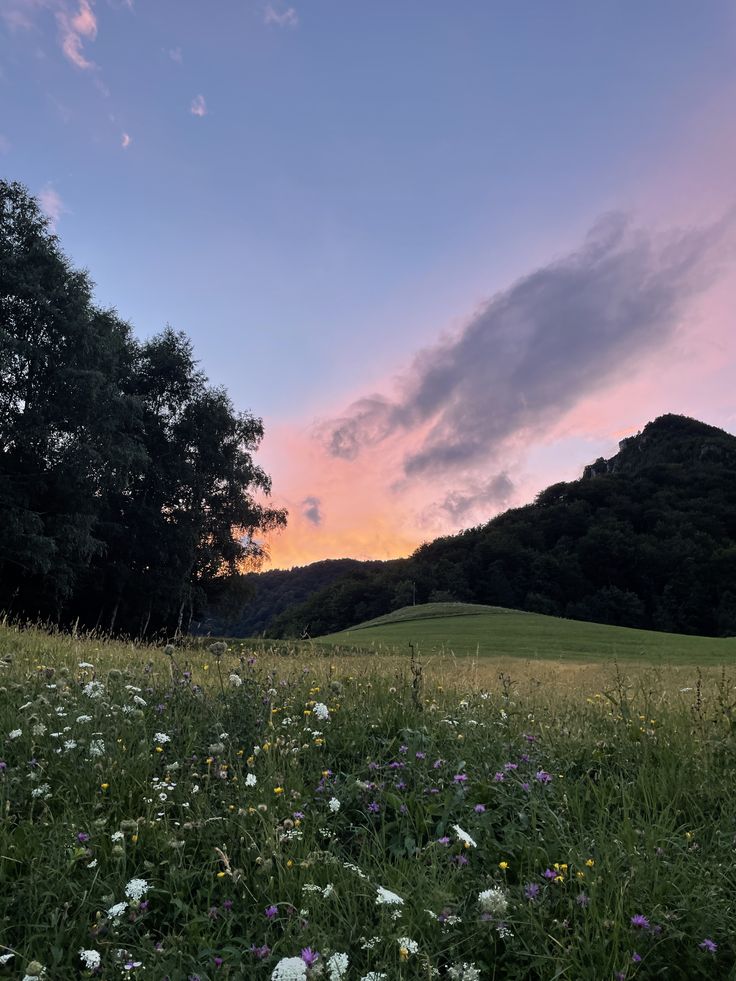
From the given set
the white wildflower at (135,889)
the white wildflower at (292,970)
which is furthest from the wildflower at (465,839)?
the white wildflower at (135,889)

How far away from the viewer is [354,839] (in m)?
3.42

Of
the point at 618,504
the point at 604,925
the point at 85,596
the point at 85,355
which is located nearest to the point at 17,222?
the point at 85,355

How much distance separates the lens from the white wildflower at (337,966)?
2.17 metres

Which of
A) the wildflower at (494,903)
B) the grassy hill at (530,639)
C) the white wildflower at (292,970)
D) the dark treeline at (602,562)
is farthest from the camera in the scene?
the dark treeline at (602,562)

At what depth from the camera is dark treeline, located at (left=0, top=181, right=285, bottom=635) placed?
29484 millimetres

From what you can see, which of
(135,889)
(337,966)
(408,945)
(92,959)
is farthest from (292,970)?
(135,889)

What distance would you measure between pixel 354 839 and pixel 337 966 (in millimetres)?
1253

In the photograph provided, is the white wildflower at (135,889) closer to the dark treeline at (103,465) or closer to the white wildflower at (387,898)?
the white wildflower at (387,898)

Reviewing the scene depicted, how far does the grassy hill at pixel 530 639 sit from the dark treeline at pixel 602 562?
1534 inches

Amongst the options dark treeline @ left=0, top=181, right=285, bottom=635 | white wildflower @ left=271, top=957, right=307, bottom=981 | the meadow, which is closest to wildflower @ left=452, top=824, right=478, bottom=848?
the meadow

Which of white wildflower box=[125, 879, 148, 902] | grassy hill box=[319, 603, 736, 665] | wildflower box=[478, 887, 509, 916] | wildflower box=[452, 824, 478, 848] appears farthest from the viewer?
grassy hill box=[319, 603, 736, 665]

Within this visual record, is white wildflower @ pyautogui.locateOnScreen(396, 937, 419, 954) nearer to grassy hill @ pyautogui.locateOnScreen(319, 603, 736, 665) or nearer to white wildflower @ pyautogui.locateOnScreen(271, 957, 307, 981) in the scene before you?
white wildflower @ pyautogui.locateOnScreen(271, 957, 307, 981)

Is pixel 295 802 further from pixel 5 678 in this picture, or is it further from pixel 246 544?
pixel 246 544

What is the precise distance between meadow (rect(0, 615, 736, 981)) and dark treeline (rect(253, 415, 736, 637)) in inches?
3144
